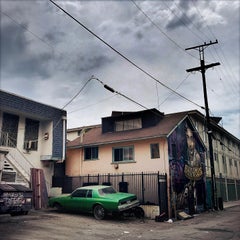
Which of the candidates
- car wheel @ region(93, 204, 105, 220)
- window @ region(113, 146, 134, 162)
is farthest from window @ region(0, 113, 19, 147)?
car wheel @ region(93, 204, 105, 220)

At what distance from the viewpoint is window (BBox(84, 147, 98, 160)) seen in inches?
974

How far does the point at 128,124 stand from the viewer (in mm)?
25625

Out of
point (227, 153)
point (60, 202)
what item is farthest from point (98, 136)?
point (227, 153)

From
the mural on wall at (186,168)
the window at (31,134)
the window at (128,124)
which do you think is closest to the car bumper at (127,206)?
the mural on wall at (186,168)

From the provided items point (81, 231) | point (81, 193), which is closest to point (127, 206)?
point (81, 193)

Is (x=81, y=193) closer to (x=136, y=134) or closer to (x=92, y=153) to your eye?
(x=136, y=134)

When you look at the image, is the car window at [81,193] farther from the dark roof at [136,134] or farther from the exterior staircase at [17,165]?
the dark roof at [136,134]

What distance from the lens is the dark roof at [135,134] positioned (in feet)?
71.7

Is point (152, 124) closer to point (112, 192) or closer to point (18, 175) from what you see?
point (112, 192)

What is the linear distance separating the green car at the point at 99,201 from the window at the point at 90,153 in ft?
22.6

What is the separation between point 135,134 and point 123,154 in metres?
1.76

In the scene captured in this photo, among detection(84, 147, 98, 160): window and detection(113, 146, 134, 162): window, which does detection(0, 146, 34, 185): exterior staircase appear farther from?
detection(113, 146, 134, 162): window

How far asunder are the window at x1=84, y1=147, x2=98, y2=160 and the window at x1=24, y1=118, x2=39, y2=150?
178 inches

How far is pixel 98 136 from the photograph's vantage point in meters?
25.9
